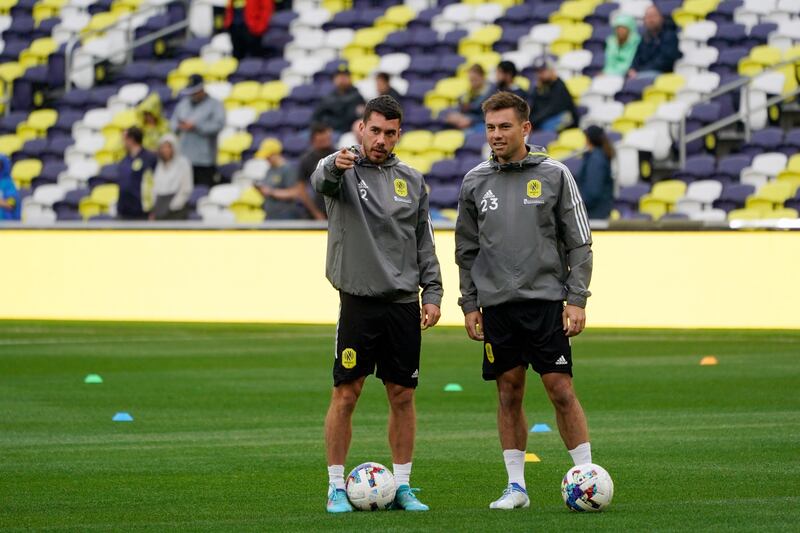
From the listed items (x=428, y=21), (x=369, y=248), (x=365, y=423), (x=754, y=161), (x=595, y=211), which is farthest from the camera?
(x=428, y=21)

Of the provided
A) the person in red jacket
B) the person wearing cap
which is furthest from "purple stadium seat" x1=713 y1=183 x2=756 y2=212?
the person in red jacket

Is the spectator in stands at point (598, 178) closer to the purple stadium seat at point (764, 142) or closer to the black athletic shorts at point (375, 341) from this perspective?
the purple stadium seat at point (764, 142)

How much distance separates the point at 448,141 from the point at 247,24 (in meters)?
5.98

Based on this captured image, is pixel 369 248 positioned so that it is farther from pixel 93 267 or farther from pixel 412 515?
pixel 93 267

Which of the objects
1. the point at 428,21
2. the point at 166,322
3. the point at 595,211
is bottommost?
the point at 166,322

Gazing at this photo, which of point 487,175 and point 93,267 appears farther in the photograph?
point 93,267

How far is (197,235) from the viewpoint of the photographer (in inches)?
859

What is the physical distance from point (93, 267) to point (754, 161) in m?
9.08

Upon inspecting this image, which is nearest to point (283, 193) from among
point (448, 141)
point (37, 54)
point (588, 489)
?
point (448, 141)

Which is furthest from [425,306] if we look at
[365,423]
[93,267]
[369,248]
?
[93,267]

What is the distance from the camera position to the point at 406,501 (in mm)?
7906

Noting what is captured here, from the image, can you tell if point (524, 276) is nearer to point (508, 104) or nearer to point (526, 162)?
point (526, 162)

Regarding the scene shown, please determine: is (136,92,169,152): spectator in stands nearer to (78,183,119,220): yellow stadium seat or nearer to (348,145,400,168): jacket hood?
(78,183,119,220): yellow stadium seat

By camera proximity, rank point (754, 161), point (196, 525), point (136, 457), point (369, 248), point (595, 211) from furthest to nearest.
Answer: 1. point (754, 161)
2. point (595, 211)
3. point (136, 457)
4. point (369, 248)
5. point (196, 525)
